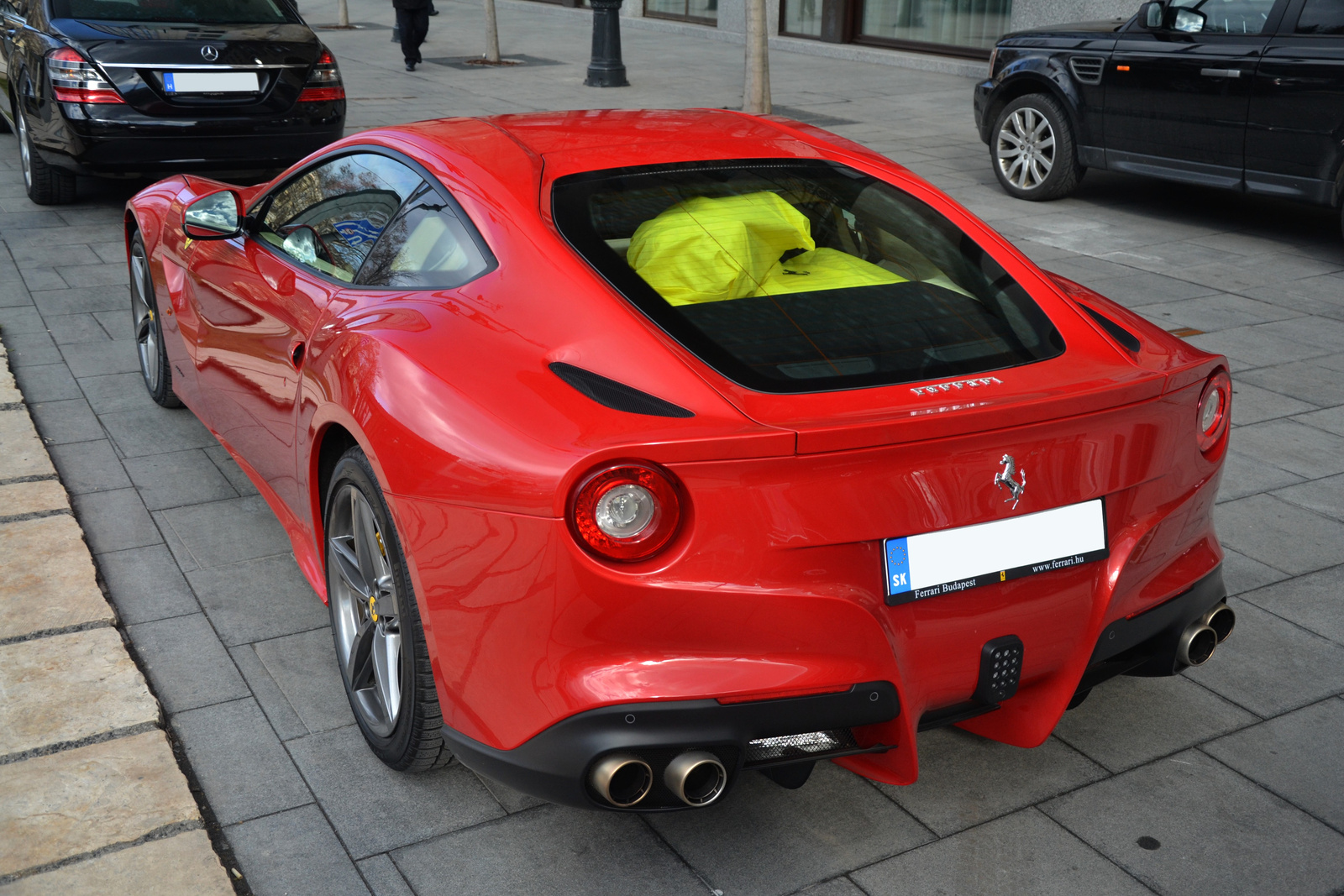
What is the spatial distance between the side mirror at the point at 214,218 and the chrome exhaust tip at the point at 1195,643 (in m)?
2.78

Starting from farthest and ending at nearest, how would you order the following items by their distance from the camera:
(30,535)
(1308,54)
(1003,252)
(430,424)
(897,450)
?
(1308,54)
(30,535)
(1003,252)
(430,424)
(897,450)

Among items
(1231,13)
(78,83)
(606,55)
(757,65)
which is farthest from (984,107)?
(606,55)

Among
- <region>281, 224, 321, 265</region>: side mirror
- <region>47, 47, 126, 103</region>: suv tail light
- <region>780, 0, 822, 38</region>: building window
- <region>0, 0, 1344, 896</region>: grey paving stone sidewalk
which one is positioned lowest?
<region>0, 0, 1344, 896</region>: grey paving stone sidewalk

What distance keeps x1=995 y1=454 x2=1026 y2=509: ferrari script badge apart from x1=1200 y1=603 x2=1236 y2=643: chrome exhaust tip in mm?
696

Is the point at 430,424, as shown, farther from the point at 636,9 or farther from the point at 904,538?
the point at 636,9

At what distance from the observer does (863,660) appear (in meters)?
2.26

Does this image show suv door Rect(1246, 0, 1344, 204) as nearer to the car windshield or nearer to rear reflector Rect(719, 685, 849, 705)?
the car windshield

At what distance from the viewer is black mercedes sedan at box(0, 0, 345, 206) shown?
7.75 metres

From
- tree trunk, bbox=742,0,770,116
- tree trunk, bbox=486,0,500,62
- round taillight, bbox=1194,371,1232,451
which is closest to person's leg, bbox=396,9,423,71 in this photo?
tree trunk, bbox=486,0,500,62

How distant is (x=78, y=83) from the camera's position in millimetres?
7715

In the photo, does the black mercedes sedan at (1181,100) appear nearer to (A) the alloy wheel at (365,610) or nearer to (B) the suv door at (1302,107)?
(B) the suv door at (1302,107)

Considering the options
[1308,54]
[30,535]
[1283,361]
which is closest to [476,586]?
[30,535]

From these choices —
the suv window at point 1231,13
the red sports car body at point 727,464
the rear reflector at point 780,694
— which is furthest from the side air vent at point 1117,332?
the suv window at point 1231,13

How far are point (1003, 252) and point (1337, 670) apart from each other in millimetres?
1454
